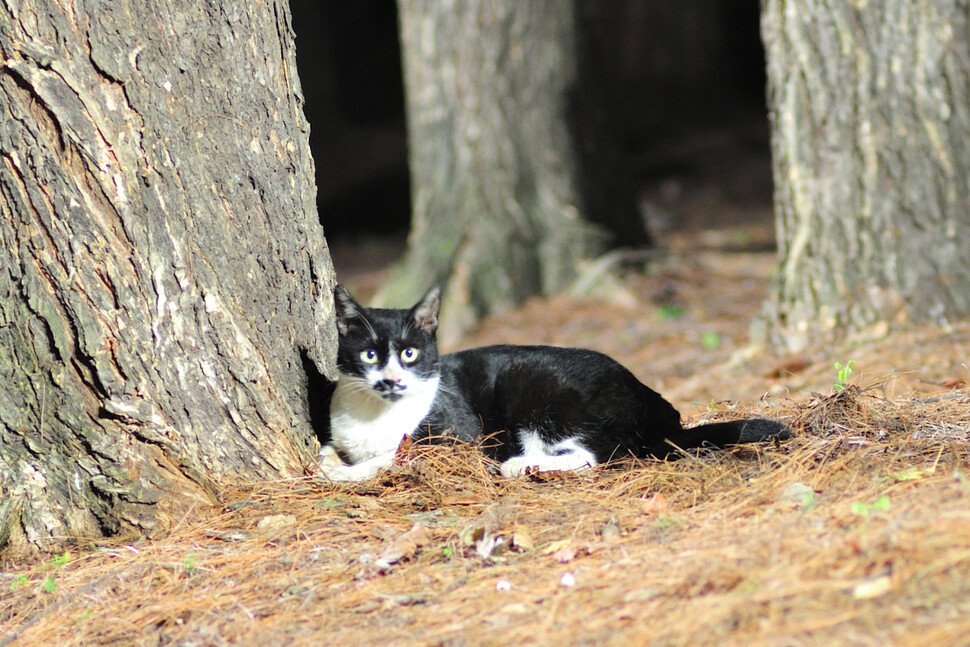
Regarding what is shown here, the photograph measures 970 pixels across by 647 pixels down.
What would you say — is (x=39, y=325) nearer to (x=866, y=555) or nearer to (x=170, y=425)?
(x=170, y=425)

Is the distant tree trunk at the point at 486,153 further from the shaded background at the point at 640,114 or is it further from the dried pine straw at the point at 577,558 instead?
the shaded background at the point at 640,114

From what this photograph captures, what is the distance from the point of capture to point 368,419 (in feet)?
11.2

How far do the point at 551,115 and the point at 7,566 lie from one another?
508 cm

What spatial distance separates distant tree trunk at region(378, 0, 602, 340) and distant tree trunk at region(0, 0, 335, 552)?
143 inches

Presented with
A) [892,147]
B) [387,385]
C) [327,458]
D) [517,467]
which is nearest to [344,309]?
[387,385]

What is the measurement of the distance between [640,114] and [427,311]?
10375 mm

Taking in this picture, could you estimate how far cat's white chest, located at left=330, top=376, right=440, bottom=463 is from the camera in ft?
11.1

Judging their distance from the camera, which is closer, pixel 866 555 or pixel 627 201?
pixel 866 555

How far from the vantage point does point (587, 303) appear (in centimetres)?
680

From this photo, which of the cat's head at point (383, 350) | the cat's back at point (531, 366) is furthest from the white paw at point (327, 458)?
the cat's back at point (531, 366)

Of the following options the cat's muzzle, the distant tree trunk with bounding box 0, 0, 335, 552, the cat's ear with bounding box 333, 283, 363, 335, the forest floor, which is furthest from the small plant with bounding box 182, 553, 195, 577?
the cat's ear with bounding box 333, 283, 363, 335

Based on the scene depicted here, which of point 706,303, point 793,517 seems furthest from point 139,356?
point 706,303

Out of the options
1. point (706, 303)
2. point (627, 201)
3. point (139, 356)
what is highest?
point (139, 356)

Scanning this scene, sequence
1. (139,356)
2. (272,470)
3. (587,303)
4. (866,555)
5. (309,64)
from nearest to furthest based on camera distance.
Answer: (866,555), (139,356), (272,470), (587,303), (309,64)
